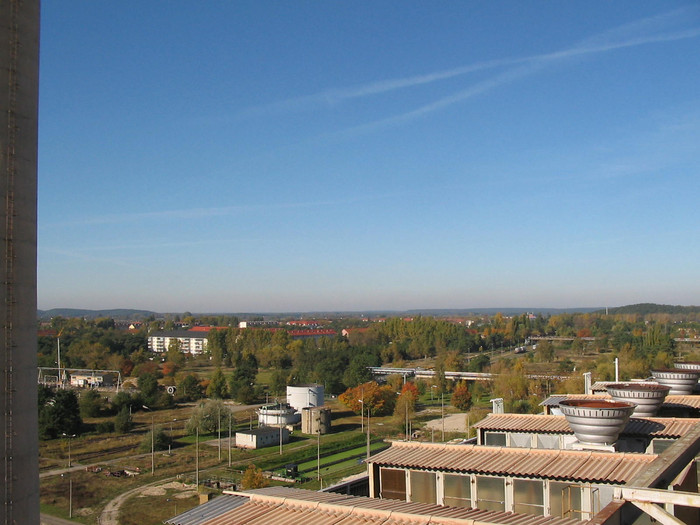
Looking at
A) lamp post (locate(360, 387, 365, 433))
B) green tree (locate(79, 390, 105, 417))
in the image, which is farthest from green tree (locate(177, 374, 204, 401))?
lamp post (locate(360, 387, 365, 433))

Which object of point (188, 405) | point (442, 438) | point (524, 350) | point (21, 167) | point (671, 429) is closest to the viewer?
point (21, 167)

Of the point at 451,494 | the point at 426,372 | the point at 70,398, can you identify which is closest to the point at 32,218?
the point at 451,494

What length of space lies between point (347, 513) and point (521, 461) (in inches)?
122

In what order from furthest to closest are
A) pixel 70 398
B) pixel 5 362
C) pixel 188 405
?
pixel 188 405 < pixel 70 398 < pixel 5 362

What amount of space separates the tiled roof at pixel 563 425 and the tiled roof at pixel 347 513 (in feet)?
16.4

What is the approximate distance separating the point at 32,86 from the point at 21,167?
51.0 inches

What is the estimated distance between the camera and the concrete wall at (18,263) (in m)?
8.24

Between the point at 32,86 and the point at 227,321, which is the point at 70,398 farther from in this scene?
the point at 227,321

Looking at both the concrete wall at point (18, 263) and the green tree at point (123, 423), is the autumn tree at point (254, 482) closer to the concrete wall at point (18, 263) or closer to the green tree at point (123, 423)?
the concrete wall at point (18, 263)

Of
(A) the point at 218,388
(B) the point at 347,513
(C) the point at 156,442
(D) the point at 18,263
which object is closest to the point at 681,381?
(B) the point at 347,513

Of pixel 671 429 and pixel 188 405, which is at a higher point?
pixel 671 429

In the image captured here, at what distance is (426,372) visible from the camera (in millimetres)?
61594

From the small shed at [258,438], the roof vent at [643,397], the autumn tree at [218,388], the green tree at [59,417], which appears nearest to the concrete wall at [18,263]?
the roof vent at [643,397]

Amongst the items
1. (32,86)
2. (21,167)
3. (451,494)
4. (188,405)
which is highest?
(32,86)
